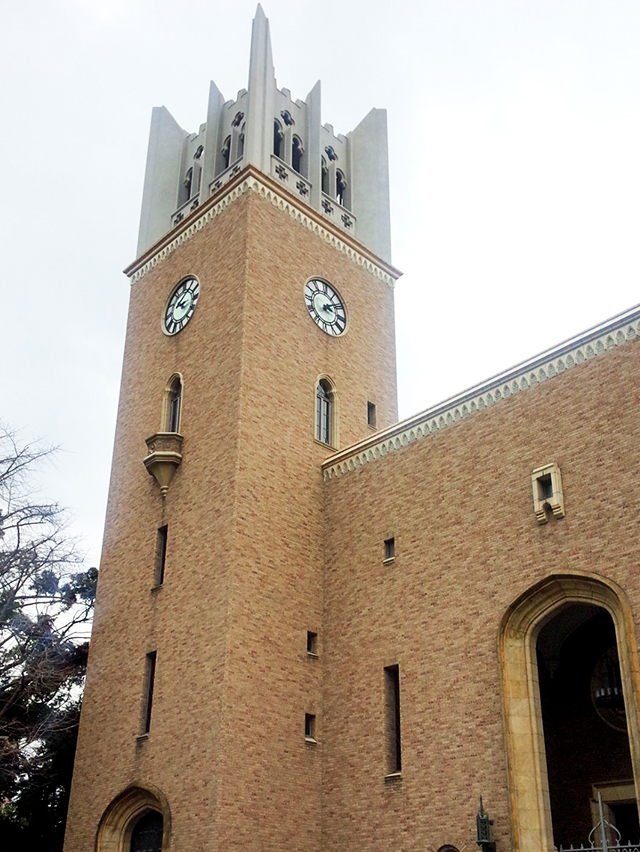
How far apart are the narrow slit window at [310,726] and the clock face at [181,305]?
1013 cm

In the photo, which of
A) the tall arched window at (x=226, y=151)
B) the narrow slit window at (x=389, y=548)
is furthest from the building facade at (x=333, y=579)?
the tall arched window at (x=226, y=151)

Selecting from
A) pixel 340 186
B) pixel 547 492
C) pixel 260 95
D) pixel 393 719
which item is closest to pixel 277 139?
pixel 260 95

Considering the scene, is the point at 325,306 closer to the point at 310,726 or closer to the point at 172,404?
the point at 172,404

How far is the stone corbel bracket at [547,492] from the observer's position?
15.9m

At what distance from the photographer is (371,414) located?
2422 cm

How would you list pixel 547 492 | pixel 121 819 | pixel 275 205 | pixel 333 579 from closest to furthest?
pixel 547 492 < pixel 121 819 < pixel 333 579 < pixel 275 205

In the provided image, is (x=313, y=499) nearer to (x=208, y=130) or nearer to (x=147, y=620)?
(x=147, y=620)

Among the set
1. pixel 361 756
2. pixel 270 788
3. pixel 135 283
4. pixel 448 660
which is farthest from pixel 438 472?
pixel 135 283

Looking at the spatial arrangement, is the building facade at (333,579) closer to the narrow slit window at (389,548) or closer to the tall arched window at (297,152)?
the narrow slit window at (389,548)

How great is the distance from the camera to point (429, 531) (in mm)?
18328

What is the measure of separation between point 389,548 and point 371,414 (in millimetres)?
5714

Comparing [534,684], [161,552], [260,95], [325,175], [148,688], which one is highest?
[260,95]

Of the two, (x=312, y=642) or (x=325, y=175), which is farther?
(x=325, y=175)

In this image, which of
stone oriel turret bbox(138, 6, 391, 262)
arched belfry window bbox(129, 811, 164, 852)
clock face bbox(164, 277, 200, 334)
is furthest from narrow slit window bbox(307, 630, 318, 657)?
stone oriel turret bbox(138, 6, 391, 262)
